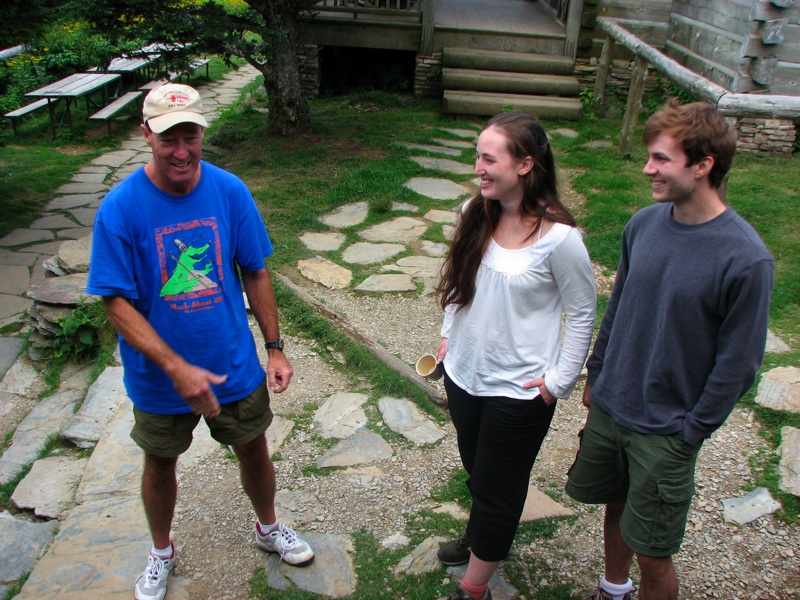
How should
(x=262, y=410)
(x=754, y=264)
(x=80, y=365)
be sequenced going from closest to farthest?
1. (x=754, y=264)
2. (x=262, y=410)
3. (x=80, y=365)

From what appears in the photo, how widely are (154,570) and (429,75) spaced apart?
8.61 metres

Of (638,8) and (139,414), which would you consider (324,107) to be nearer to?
(638,8)

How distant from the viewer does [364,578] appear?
105 inches

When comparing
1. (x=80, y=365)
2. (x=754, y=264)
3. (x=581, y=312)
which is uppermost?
(x=754, y=264)

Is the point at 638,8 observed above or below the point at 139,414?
above

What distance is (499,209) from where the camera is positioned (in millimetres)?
2242

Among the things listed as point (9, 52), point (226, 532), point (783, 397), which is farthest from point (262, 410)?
point (9, 52)

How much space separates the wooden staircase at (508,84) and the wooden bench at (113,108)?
433 centimetres

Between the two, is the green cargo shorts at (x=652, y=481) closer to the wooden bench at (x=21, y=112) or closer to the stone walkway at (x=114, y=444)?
the stone walkway at (x=114, y=444)

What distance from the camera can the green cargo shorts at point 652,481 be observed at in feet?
6.47

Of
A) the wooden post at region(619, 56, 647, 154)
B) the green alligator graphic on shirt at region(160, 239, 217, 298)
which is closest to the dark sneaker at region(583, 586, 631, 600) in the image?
the green alligator graphic on shirt at region(160, 239, 217, 298)

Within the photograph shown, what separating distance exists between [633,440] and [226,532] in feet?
5.59

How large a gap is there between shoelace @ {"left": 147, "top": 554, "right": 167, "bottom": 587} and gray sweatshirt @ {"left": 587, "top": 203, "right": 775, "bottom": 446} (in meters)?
1.66

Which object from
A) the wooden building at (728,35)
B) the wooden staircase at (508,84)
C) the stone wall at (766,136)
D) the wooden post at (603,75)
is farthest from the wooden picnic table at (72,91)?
the stone wall at (766,136)
